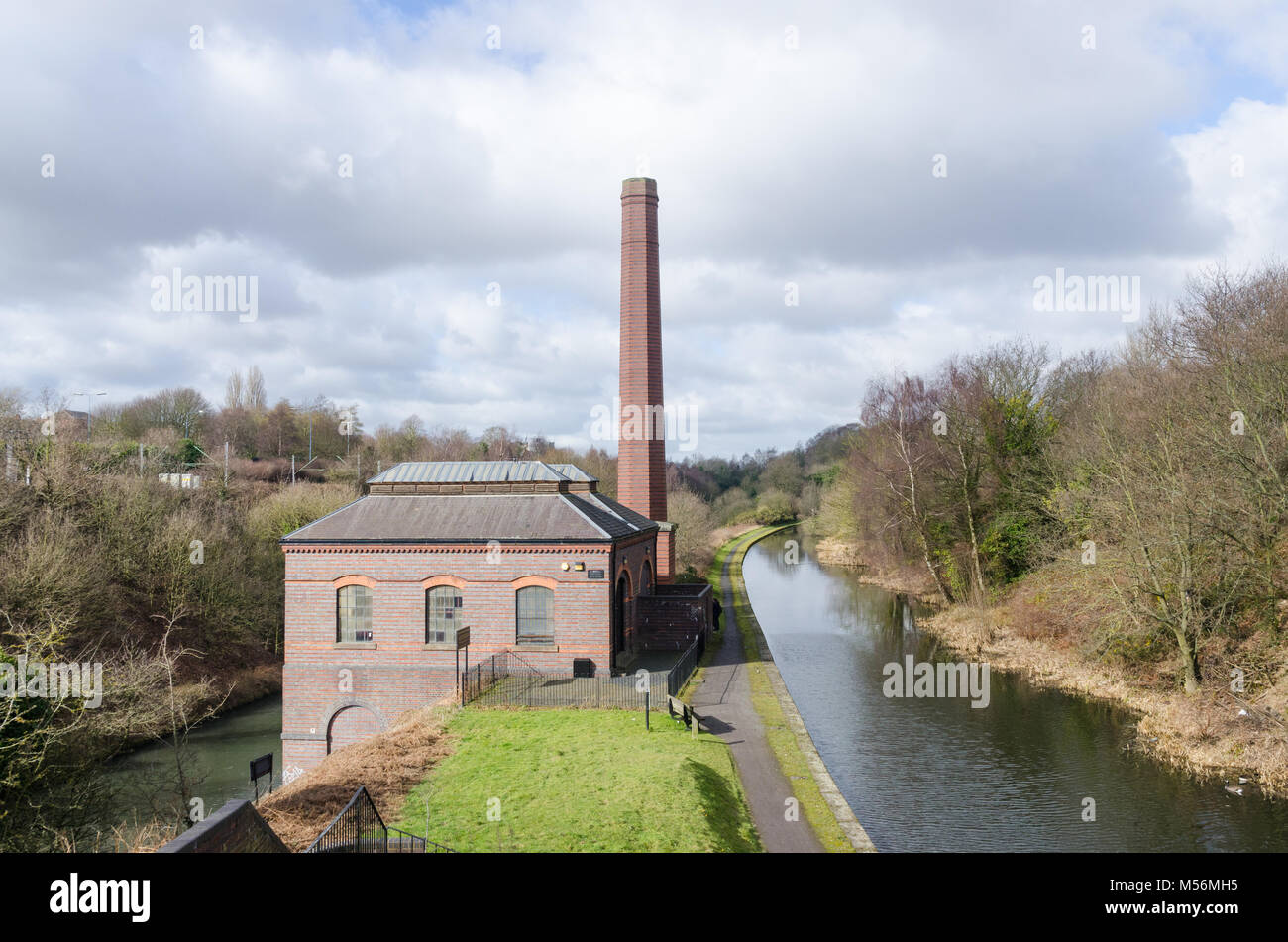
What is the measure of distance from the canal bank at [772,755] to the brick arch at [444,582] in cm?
634

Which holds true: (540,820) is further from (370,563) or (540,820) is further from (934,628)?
(934,628)

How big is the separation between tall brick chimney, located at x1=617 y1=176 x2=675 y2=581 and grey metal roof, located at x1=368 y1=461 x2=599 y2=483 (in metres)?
6.51

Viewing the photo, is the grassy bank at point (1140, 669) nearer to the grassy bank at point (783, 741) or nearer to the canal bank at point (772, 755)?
the grassy bank at point (783, 741)

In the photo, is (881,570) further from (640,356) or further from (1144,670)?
(1144,670)

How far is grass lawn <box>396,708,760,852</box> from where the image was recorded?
11.5m

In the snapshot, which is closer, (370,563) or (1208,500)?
(1208,500)

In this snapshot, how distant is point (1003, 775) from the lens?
1731 cm

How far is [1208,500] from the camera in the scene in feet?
65.2

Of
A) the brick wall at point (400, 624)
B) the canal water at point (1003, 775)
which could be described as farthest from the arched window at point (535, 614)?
the canal water at point (1003, 775)

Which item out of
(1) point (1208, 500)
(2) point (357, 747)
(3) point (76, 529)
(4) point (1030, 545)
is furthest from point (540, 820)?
(4) point (1030, 545)

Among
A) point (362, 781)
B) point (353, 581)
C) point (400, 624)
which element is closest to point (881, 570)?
point (400, 624)

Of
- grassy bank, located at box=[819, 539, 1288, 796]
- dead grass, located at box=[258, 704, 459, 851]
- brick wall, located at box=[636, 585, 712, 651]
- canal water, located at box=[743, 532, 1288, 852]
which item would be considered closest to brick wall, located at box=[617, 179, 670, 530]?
brick wall, located at box=[636, 585, 712, 651]

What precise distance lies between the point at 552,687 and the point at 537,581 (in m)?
2.72
